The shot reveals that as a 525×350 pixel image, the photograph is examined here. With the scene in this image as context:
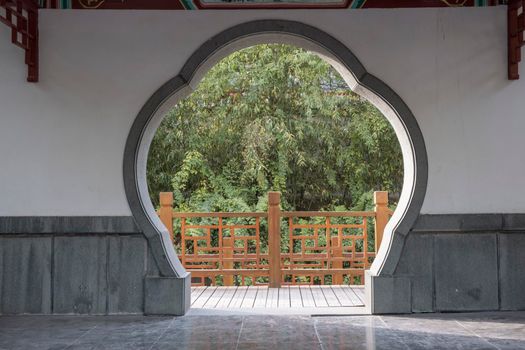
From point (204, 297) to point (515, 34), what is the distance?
139 inches

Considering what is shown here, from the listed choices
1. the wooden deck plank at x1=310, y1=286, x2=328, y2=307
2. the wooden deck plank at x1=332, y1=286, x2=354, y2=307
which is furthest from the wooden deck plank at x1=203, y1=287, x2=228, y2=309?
the wooden deck plank at x1=332, y1=286, x2=354, y2=307

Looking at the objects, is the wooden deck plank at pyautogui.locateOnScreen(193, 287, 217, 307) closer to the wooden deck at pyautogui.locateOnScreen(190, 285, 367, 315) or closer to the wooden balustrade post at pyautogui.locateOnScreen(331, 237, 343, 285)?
the wooden deck at pyautogui.locateOnScreen(190, 285, 367, 315)

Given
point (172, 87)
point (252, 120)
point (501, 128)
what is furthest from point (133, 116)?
point (252, 120)

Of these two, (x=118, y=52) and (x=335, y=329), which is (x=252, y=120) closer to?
(x=118, y=52)

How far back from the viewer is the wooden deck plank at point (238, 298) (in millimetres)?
5211

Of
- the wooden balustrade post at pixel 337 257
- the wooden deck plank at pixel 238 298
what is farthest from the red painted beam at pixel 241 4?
the wooden balustrade post at pixel 337 257

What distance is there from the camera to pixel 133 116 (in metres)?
4.61

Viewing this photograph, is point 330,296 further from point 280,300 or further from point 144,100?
point 144,100

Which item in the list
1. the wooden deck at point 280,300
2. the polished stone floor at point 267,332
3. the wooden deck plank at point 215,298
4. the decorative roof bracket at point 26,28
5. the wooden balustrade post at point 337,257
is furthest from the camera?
the wooden balustrade post at point 337,257

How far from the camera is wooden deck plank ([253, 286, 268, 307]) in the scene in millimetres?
5312

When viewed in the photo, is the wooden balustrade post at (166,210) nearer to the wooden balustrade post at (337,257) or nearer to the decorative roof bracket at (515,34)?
the wooden balustrade post at (337,257)

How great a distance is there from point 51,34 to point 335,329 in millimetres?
3089

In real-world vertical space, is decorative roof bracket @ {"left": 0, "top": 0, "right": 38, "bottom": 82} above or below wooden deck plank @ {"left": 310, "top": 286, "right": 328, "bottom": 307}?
above

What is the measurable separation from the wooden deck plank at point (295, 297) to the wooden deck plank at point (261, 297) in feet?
0.84
